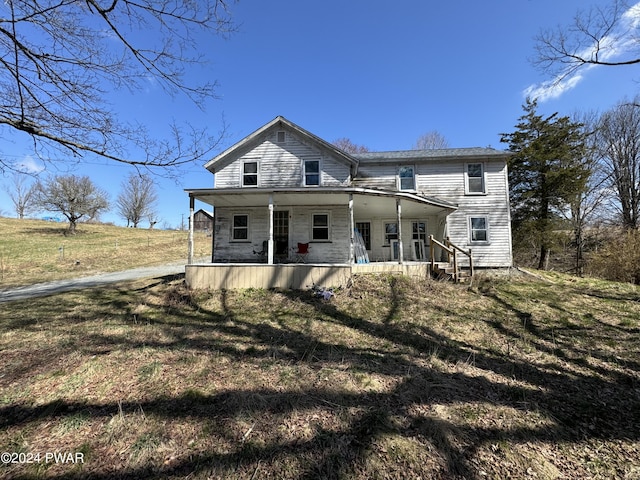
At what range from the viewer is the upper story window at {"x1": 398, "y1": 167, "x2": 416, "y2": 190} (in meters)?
13.9

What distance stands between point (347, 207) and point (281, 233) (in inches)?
125

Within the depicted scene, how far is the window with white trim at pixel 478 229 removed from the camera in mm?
13399

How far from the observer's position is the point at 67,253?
21734 millimetres

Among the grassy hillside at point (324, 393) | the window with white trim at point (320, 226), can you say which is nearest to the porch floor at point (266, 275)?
the grassy hillside at point (324, 393)

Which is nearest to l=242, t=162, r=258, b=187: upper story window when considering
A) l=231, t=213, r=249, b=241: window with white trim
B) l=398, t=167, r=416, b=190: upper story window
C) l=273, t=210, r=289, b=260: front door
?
l=231, t=213, r=249, b=241: window with white trim

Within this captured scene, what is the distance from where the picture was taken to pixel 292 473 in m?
Answer: 2.73

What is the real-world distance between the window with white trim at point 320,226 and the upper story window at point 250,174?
326cm

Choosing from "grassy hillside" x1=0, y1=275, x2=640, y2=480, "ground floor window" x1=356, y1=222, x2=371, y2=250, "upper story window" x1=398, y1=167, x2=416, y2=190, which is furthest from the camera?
"ground floor window" x1=356, y1=222, x2=371, y2=250

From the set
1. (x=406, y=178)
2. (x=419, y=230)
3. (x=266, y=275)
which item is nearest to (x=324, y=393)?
(x=266, y=275)

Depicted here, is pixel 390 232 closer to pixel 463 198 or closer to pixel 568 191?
pixel 463 198

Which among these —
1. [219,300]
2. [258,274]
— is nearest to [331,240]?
[258,274]

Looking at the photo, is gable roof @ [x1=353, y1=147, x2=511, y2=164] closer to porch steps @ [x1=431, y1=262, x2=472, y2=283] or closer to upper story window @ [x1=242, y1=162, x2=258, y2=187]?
upper story window @ [x1=242, y1=162, x2=258, y2=187]

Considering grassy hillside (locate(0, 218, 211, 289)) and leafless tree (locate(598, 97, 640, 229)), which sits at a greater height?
leafless tree (locate(598, 97, 640, 229))

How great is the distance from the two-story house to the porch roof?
0.13 metres
